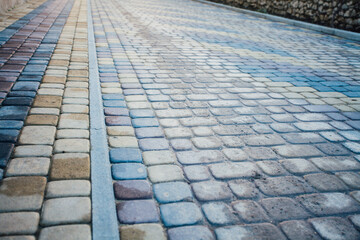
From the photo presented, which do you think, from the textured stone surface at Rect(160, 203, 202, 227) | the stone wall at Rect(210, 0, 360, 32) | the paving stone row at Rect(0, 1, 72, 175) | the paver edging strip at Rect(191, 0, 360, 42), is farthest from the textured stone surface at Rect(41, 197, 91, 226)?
the stone wall at Rect(210, 0, 360, 32)

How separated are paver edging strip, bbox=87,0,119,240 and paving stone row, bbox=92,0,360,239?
0.06 meters

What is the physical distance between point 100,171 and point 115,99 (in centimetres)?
126

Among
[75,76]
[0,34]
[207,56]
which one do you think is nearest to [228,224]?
[75,76]

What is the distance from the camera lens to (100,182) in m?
1.70

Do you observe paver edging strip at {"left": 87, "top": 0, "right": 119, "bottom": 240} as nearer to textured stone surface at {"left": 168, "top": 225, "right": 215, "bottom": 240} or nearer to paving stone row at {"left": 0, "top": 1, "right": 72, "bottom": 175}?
textured stone surface at {"left": 168, "top": 225, "right": 215, "bottom": 240}

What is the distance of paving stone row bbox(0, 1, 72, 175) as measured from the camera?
2.17m

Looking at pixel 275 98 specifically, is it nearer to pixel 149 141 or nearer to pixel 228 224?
pixel 149 141

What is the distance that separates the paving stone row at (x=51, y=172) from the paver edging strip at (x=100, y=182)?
4 cm

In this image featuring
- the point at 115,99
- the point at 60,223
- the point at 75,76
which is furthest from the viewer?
the point at 75,76

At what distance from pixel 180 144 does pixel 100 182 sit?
0.75 meters

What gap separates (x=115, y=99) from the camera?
2.91 meters

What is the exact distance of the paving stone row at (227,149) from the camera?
157 cm

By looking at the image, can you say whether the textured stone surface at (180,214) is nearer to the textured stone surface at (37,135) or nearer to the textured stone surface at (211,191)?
the textured stone surface at (211,191)

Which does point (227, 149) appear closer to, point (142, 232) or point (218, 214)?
point (218, 214)
